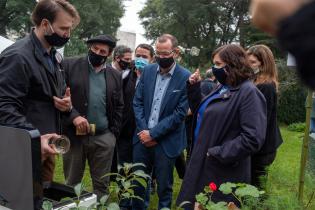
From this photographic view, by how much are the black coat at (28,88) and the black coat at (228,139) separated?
41.9 inches

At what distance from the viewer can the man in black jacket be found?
253 cm

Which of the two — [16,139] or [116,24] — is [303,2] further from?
[116,24]

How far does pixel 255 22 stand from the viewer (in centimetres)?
76

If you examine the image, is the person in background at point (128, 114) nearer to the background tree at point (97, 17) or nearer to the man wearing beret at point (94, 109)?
the man wearing beret at point (94, 109)

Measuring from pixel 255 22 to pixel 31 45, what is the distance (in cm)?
224

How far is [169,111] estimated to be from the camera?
413 centimetres

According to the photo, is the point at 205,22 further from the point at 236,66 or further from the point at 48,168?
the point at 48,168

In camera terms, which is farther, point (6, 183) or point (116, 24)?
point (116, 24)

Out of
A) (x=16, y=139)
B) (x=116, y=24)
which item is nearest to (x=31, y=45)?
(x=16, y=139)

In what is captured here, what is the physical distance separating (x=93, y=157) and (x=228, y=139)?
65.0 inches

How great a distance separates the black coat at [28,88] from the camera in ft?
8.21

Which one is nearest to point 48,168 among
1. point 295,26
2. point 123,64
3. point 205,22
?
point 123,64

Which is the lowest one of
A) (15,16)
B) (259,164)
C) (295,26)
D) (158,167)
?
(158,167)

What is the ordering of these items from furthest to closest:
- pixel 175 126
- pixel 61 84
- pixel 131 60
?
pixel 131 60 < pixel 175 126 < pixel 61 84
